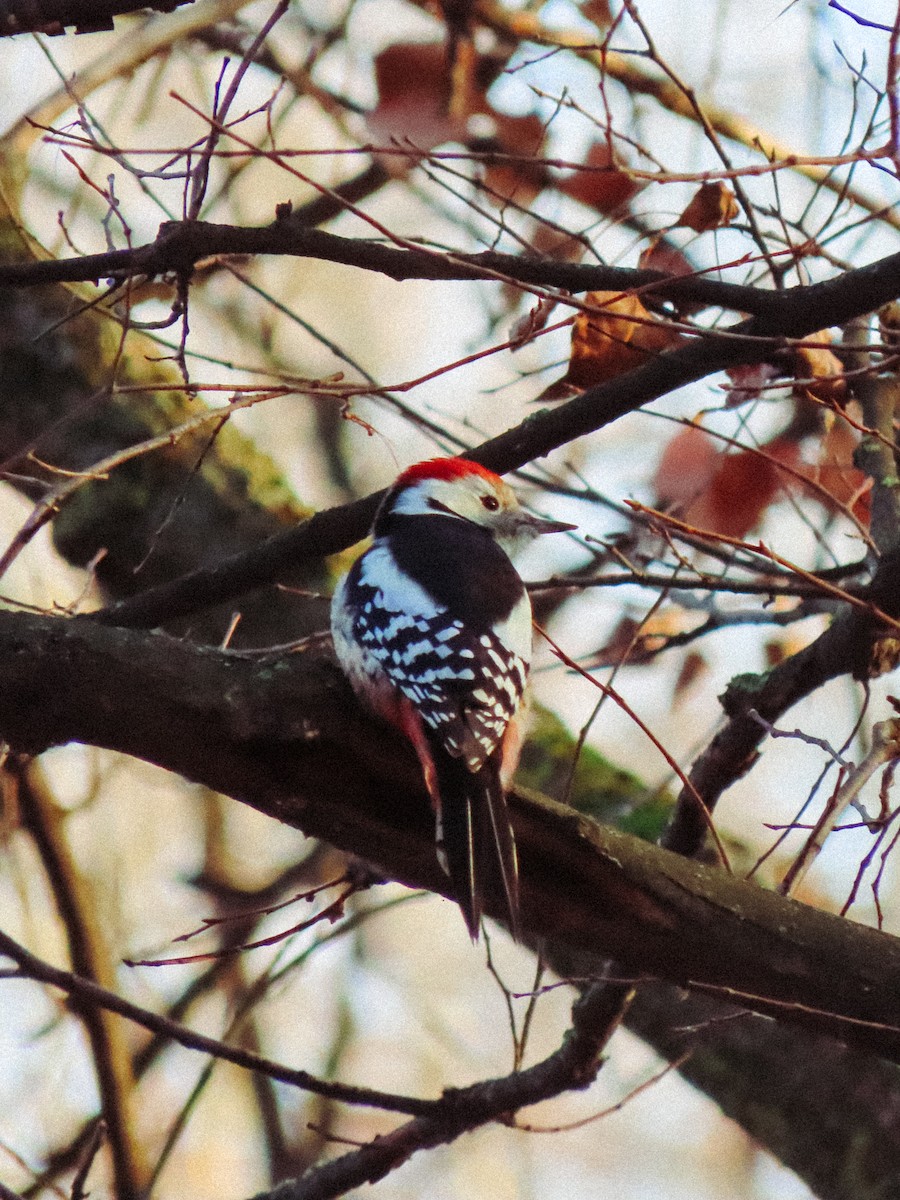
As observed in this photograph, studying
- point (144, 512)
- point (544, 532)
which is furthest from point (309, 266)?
point (544, 532)

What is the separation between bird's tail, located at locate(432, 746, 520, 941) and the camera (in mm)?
2410

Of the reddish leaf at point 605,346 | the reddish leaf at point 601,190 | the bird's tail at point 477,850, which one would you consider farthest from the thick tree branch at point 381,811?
the reddish leaf at point 601,190

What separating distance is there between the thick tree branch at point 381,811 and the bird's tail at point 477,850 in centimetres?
7

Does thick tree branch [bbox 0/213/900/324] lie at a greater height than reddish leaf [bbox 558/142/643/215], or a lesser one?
lesser

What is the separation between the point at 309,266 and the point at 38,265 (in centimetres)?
716

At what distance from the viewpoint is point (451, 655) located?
3.05 meters

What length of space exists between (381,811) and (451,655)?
61 cm

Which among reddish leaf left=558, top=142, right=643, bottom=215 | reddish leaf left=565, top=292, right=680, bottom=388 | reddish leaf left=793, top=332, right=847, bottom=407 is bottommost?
reddish leaf left=565, top=292, right=680, bottom=388

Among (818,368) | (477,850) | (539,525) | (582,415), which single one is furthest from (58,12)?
(539,525)

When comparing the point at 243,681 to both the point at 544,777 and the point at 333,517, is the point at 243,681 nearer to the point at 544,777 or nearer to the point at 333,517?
the point at 333,517

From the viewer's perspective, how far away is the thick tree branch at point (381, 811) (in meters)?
2.37

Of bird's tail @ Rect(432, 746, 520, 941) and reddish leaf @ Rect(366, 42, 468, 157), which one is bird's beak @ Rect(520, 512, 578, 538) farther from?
bird's tail @ Rect(432, 746, 520, 941)

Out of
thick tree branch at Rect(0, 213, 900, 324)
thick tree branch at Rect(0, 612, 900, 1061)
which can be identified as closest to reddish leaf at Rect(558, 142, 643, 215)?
thick tree branch at Rect(0, 213, 900, 324)

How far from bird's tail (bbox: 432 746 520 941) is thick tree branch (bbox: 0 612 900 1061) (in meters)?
0.07
